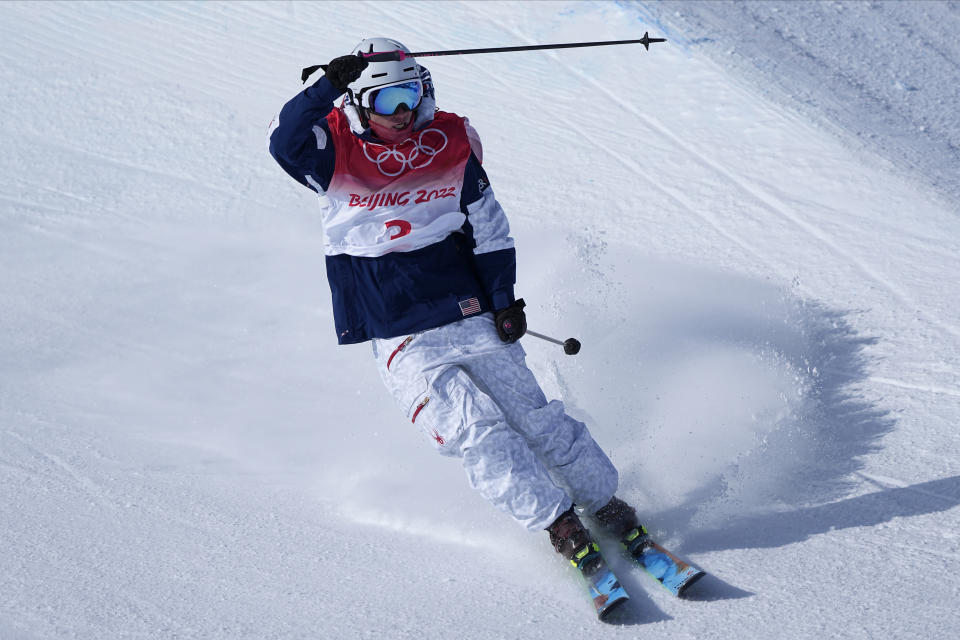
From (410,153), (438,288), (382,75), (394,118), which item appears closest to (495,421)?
(438,288)

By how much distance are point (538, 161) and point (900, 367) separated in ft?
9.78

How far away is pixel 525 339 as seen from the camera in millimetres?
5168

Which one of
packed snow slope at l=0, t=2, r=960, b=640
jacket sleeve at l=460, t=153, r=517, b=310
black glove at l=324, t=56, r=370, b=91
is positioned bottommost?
packed snow slope at l=0, t=2, r=960, b=640

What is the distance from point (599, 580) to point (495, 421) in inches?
23.2

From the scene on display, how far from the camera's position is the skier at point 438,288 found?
10.9 feet

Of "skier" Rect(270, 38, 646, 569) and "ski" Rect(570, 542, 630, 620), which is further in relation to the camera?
"skier" Rect(270, 38, 646, 569)

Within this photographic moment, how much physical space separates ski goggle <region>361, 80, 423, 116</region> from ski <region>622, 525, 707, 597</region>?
1.57 meters

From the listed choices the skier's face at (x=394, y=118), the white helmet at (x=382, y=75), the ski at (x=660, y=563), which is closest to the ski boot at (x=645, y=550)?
the ski at (x=660, y=563)

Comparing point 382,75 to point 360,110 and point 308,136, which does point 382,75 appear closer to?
point 360,110

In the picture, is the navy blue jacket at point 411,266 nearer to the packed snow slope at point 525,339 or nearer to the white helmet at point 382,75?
the white helmet at point 382,75

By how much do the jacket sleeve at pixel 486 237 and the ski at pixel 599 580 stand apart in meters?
0.88

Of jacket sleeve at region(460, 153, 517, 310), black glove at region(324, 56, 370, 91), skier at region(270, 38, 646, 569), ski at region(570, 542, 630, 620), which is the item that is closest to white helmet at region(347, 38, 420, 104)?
skier at region(270, 38, 646, 569)

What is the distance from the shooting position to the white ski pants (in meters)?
3.29

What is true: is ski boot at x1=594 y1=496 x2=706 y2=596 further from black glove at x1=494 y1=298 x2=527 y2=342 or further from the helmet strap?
the helmet strap
